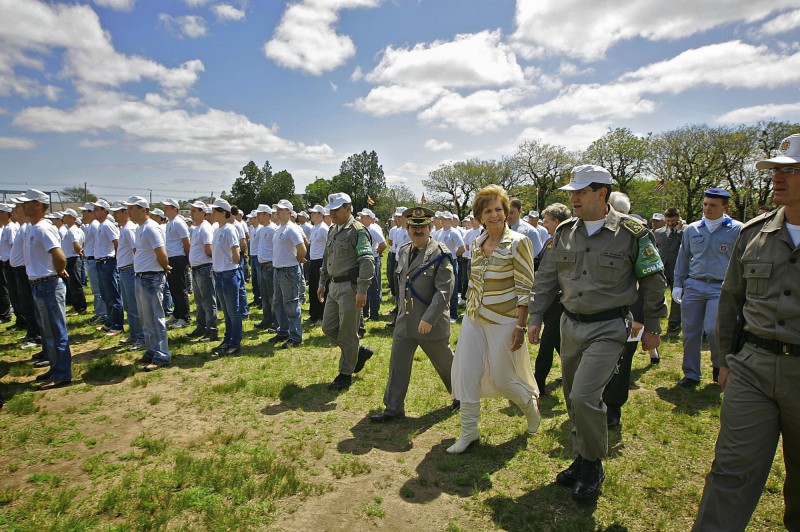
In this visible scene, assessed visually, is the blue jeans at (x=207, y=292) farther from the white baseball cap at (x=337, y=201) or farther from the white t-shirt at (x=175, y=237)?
the white baseball cap at (x=337, y=201)

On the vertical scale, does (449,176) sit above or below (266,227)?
above

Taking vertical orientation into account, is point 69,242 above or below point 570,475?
above

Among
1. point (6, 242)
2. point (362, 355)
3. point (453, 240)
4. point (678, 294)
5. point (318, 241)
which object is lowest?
point (362, 355)

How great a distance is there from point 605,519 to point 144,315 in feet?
21.9

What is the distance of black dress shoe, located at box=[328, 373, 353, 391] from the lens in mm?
6148

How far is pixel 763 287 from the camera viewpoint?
2506mm

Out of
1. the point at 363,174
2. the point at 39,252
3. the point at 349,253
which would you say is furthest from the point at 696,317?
the point at 363,174

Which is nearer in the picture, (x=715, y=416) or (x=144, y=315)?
(x=715, y=416)

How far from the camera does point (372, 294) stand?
10641 mm

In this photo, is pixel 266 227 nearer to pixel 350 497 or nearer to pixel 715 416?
pixel 350 497

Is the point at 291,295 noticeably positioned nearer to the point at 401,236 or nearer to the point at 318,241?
the point at 318,241

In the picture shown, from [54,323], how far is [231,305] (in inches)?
94.9

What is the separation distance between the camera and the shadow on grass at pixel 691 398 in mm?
5312

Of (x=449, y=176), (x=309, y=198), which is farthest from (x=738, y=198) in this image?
(x=309, y=198)
